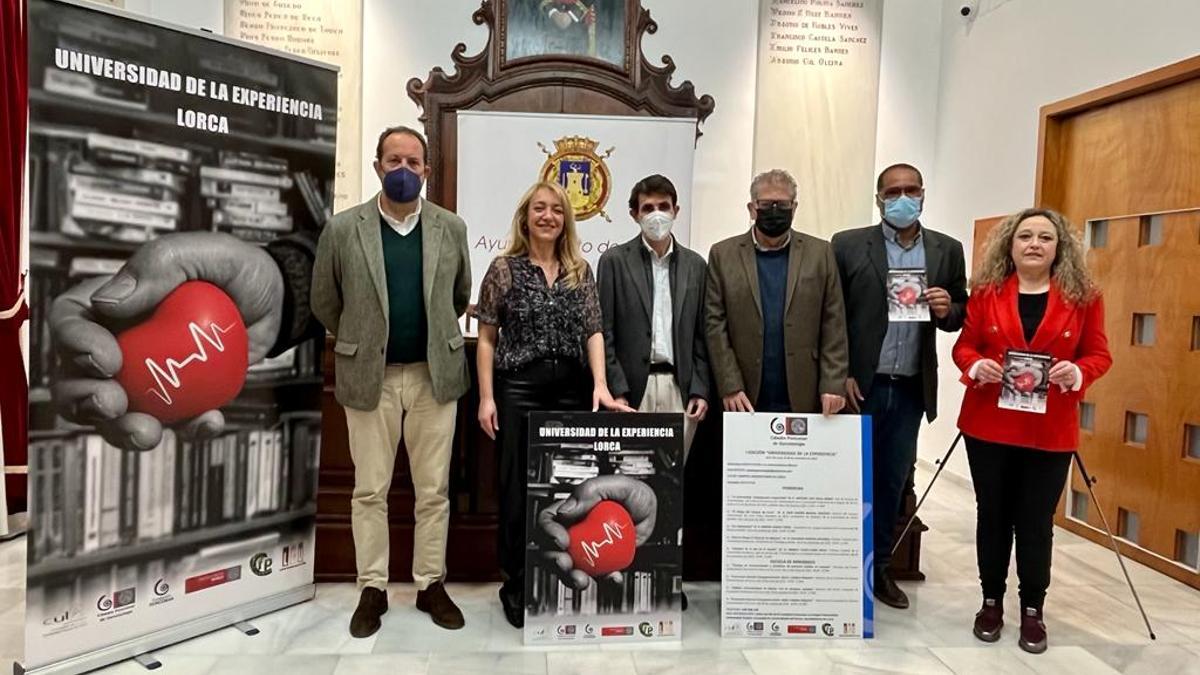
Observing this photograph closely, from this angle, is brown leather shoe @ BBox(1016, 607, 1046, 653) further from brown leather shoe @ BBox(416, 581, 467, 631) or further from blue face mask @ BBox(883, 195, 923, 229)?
brown leather shoe @ BBox(416, 581, 467, 631)

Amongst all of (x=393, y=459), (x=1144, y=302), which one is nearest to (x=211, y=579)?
(x=393, y=459)

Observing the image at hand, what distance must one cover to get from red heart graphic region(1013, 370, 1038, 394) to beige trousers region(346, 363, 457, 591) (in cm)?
183

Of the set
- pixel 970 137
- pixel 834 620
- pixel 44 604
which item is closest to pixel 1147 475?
pixel 834 620

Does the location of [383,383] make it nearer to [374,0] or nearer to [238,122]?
[238,122]

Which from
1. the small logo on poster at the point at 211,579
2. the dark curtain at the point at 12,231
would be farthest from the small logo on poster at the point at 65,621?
the dark curtain at the point at 12,231

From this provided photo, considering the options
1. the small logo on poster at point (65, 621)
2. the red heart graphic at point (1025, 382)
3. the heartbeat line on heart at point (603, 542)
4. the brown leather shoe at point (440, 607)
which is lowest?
the brown leather shoe at point (440, 607)

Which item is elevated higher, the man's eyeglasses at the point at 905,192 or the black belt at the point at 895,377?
the man's eyeglasses at the point at 905,192

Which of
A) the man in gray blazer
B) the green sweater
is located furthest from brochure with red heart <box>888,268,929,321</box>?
the green sweater

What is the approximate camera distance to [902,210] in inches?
108

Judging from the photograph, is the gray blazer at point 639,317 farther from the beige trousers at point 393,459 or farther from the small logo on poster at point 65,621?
the small logo on poster at point 65,621

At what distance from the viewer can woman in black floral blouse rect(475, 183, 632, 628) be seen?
8.33 ft

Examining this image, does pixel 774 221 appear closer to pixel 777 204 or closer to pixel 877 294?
pixel 777 204

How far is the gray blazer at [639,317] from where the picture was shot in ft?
8.75

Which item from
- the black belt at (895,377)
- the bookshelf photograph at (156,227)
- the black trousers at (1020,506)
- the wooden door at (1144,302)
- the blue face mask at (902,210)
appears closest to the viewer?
the bookshelf photograph at (156,227)
